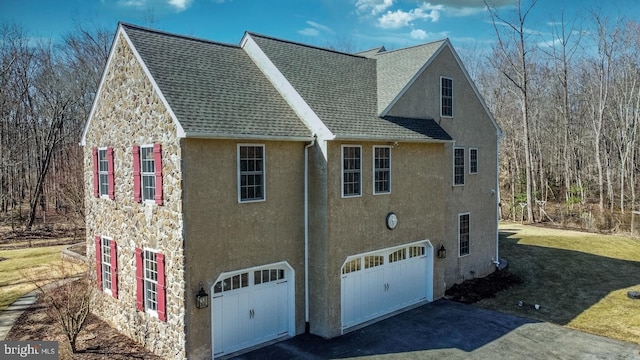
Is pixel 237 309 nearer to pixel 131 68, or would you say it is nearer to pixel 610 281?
pixel 131 68

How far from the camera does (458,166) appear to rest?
17656mm

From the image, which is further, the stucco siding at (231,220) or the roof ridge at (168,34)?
the roof ridge at (168,34)

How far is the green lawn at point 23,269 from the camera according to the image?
17447 millimetres

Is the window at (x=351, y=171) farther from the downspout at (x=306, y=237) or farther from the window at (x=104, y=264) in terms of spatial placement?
the window at (x=104, y=264)

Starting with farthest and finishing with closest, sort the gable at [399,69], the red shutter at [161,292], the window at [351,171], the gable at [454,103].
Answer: the gable at [454,103] → the gable at [399,69] → the window at [351,171] → the red shutter at [161,292]

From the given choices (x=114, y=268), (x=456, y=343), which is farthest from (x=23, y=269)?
(x=456, y=343)

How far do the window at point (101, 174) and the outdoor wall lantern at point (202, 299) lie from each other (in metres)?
5.14

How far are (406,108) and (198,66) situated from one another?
7.26 metres

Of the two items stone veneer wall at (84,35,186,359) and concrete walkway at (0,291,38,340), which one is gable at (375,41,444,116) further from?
concrete walkway at (0,291,38,340)

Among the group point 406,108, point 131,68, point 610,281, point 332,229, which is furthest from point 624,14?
point 131,68

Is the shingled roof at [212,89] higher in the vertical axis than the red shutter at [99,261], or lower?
higher

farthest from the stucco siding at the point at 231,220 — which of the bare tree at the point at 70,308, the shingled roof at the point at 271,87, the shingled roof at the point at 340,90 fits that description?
the bare tree at the point at 70,308

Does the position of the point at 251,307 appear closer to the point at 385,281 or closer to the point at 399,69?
the point at 385,281

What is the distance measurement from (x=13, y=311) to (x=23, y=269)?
6095 millimetres
